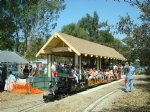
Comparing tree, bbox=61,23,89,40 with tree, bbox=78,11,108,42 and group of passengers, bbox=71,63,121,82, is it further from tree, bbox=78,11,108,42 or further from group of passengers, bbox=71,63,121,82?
group of passengers, bbox=71,63,121,82

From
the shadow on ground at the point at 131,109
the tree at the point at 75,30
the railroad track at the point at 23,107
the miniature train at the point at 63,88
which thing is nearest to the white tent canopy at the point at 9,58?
the miniature train at the point at 63,88

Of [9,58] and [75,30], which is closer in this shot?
[9,58]

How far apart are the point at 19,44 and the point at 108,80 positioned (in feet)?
65.3

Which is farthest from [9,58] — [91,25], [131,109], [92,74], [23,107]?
[91,25]

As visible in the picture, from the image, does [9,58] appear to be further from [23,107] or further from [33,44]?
[33,44]

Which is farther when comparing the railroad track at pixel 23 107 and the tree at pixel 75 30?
the tree at pixel 75 30

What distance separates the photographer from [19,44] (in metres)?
46.9

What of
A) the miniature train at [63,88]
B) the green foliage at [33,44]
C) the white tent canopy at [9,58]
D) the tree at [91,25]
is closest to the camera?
the miniature train at [63,88]

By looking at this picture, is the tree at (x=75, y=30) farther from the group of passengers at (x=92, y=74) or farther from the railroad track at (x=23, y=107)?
the railroad track at (x=23, y=107)

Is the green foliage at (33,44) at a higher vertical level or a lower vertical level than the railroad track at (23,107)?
higher

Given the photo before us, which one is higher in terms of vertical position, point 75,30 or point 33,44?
point 75,30

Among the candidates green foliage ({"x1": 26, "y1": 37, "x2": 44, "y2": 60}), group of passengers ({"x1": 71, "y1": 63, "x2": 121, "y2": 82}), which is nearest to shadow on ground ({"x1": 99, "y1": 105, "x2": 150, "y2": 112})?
group of passengers ({"x1": 71, "y1": 63, "x2": 121, "y2": 82})

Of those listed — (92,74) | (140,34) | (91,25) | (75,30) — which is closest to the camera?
(140,34)

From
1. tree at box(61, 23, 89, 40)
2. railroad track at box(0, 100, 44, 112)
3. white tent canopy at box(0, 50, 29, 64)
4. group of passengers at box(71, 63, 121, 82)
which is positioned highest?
tree at box(61, 23, 89, 40)
